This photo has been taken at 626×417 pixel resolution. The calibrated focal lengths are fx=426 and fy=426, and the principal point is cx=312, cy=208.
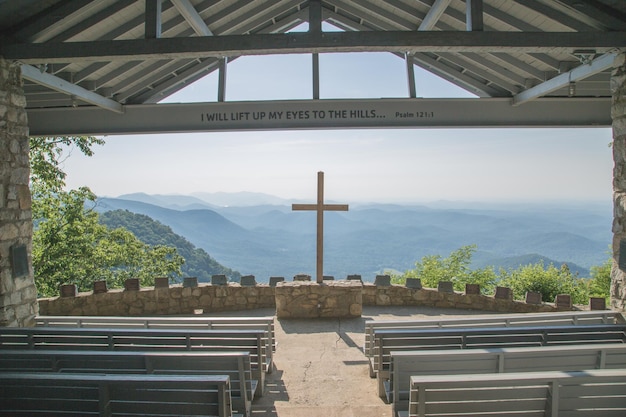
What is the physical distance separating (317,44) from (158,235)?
41.2m

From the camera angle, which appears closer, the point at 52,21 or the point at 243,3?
the point at 52,21

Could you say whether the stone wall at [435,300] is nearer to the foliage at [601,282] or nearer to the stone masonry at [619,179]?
the stone masonry at [619,179]

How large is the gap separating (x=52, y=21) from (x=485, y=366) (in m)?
5.36

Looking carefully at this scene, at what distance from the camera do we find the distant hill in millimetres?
39594

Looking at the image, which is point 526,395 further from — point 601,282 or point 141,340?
point 601,282

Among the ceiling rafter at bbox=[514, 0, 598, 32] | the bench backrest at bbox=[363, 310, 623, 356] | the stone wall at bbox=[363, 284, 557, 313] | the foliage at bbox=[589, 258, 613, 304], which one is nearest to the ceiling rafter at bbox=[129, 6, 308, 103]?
the ceiling rafter at bbox=[514, 0, 598, 32]

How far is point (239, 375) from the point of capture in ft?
9.95

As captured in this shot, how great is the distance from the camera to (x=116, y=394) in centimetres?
245

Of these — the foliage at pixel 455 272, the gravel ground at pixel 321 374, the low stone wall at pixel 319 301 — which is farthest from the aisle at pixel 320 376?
the foliage at pixel 455 272

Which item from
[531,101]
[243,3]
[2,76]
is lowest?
[2,76]

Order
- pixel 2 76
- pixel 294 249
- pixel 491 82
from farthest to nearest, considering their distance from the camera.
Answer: pixel 294 249 → pixel 491 82 → pixel 2 76

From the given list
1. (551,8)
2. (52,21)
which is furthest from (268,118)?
(551,8)

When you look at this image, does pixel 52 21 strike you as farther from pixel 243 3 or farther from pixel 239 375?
pixel 239 375

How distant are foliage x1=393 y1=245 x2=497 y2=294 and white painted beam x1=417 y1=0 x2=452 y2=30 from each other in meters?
8.39
